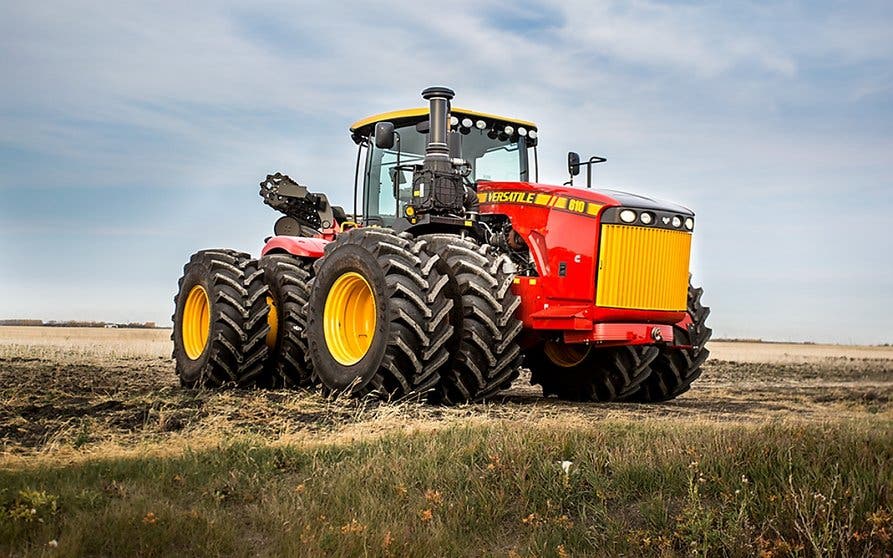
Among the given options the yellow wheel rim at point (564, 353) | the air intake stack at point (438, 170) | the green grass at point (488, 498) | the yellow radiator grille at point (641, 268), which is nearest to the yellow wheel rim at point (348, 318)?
the air intake stack at point (438, 170)

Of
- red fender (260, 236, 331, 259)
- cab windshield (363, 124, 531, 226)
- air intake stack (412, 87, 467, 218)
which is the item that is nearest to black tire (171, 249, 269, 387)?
red fender (260, 236, 331, 259)

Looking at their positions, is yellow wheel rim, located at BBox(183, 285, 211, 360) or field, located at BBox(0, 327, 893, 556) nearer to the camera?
field, located at BBox(0, 327, 893, 556)

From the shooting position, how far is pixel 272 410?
1057cm

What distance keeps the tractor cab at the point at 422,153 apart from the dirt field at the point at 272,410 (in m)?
3.10

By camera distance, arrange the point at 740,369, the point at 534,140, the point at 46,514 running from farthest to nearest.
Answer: the point at 740,369 < the point at 534,140 < the point at 46,514

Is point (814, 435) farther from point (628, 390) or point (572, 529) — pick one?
point (628, 390)

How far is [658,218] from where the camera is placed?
1162 centimetres

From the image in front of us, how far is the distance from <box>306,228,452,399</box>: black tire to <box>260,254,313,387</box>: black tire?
234 centimetres

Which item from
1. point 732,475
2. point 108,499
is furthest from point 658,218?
point 108,499

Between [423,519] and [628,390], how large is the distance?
706 centimetres

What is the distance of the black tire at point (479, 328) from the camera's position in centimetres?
1070

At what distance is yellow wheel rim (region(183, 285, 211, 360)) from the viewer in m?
15.2

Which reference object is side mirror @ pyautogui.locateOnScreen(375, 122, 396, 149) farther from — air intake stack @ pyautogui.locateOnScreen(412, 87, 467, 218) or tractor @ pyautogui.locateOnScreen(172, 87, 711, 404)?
air intake stack @ pyautogui.locateOnScreen(412, 87, 467, 218)

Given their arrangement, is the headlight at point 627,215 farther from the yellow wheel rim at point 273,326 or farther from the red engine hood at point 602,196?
the yellow wheel rim at point 273,326
